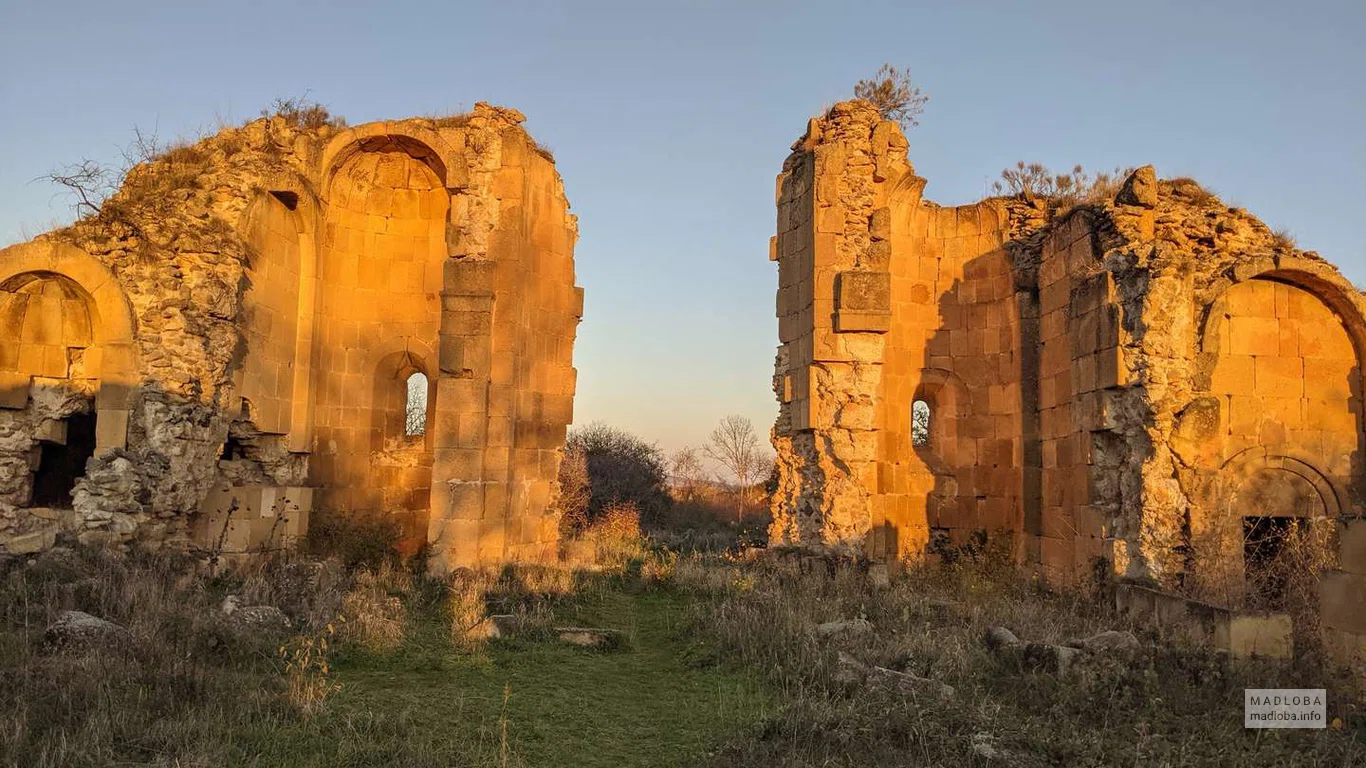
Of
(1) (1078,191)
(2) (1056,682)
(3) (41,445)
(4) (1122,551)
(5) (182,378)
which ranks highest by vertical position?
(1) (1078,191)

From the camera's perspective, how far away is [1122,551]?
9.58m

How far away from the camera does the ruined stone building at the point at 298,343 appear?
31.0 feet

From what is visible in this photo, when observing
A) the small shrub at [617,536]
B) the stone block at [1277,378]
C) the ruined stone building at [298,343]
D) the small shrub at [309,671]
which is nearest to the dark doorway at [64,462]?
the ruined stone building at [298,343]

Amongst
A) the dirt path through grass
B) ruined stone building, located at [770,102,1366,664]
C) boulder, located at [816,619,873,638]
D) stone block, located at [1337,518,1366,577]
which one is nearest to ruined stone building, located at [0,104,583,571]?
the dirt path through grass

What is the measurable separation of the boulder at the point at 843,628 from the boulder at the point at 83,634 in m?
5.17

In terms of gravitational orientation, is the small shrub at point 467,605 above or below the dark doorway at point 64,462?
below

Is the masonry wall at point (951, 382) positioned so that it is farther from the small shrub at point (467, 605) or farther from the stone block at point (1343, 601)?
the stone block at point (1343, 601)

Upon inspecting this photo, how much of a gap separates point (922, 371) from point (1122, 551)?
410 cm

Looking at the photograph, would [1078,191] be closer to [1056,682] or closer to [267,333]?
[1056,682]

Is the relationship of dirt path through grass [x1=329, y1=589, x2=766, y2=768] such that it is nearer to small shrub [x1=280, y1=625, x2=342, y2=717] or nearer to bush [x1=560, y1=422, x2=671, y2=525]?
small shrub [x1=280, y1=625, x2=342, y2=717]

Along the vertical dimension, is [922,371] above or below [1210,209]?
below

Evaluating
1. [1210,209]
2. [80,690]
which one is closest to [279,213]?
[80,690]

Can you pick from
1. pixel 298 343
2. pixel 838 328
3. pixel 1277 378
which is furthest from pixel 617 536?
pixel 1277 378

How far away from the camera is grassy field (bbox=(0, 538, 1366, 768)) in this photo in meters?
4.89
